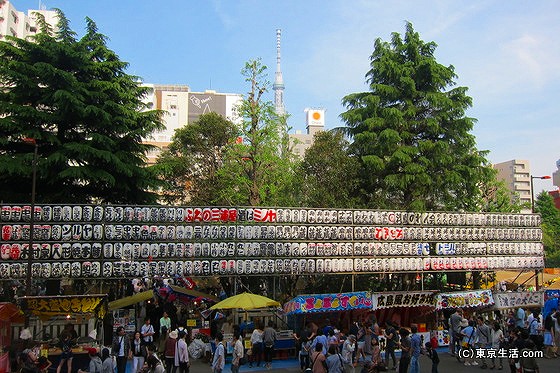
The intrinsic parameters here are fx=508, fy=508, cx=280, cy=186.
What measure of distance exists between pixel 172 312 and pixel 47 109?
11386 mm

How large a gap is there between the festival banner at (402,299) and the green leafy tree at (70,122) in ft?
41.0

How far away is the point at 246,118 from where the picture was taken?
3067cm

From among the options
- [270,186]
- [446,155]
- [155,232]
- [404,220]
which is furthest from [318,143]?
[155,232]

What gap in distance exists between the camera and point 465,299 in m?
22.1

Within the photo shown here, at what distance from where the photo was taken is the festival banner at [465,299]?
71.4 feet

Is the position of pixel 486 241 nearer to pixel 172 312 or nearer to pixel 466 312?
pixel 466 312

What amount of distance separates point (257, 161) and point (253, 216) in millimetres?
8339

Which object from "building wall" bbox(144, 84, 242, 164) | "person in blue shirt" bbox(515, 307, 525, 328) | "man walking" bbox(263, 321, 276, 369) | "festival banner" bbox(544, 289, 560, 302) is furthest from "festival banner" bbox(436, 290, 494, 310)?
"building wall" bbox(144, 84, 242, 164)

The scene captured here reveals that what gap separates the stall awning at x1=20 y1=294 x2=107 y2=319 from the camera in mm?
15555

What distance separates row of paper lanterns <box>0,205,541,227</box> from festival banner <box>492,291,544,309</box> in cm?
403

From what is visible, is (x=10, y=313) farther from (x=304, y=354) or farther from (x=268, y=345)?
(x=304, y=354)

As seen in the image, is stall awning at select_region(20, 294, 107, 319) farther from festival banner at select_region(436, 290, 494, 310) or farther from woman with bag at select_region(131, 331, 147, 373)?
festival banner at select_region(436, 290, 494, 310)

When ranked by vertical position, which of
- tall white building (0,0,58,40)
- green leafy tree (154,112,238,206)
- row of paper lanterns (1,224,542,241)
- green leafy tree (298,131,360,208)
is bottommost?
row of paper lanterns (1,224,542,241)

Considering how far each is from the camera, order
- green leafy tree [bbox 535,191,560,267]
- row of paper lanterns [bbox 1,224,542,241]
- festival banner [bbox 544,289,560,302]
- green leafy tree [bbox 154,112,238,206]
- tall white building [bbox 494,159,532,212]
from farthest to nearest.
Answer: tall white building [bbox 494,159,532,212] → green leafy tree [bbox 535,191,560,267] → green leafy tree [bbox 154,112,238,206] → festival banner [bbox 544,289,560,302] → row of paper lanterns [bbox 1,224,542,241]
